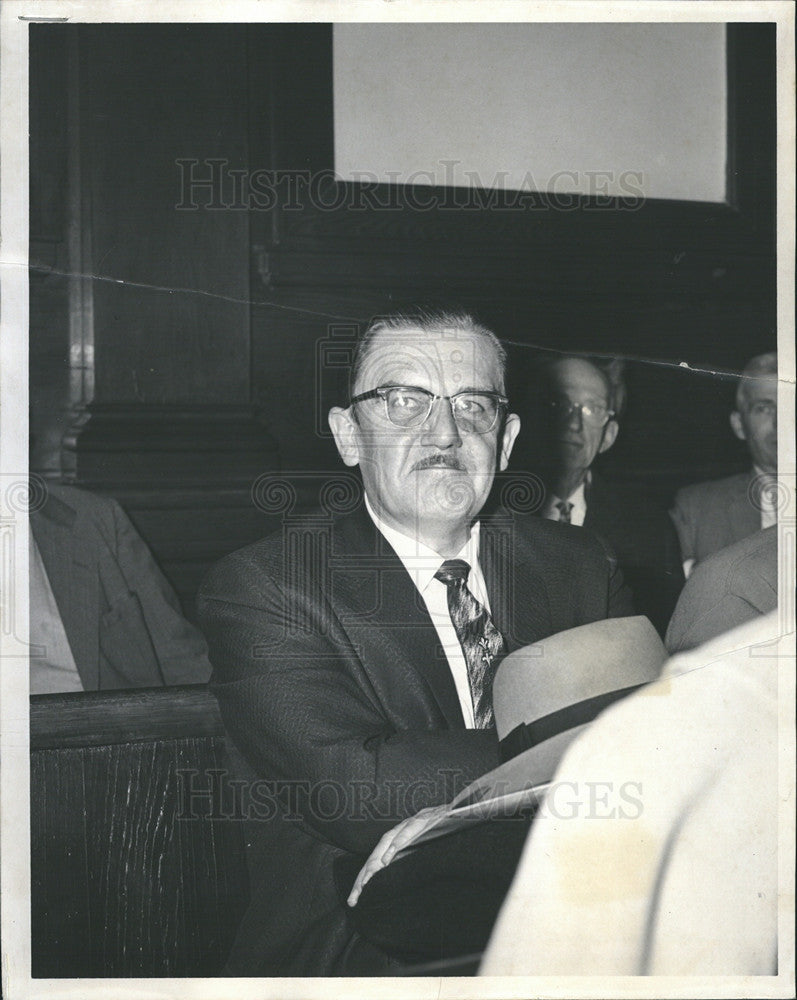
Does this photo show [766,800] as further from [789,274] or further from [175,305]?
[175,305]

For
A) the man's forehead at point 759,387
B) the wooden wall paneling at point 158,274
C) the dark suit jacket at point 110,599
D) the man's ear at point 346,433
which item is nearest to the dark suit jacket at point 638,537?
the man's forehead at point 759,387

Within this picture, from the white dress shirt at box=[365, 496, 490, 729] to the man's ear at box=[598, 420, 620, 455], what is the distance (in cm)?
23

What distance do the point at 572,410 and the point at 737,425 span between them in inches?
9.2

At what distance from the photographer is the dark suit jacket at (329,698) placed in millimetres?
1274

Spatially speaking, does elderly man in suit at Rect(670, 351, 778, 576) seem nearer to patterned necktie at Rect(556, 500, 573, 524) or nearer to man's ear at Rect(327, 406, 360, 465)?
patterned necktie at Rect(556, 500, 573, 524)

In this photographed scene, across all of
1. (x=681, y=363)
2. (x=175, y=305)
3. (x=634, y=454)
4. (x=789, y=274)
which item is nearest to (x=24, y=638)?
(x=175, y=305)

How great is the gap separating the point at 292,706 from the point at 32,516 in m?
0.44

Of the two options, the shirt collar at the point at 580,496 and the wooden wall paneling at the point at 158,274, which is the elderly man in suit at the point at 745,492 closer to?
the shirt collar at the point at 580,496

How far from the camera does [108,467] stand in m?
1.35

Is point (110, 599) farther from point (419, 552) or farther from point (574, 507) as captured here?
point (574, 507)

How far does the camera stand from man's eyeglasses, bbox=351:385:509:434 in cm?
130

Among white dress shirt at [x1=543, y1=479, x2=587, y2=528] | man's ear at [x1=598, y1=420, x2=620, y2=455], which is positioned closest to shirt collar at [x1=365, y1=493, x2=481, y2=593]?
white dress shirt at [x1=543, y1=479, x2=587, y2=528]

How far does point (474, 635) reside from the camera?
1327 mm

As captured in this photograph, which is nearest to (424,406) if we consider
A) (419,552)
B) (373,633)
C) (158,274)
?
(419,552)
